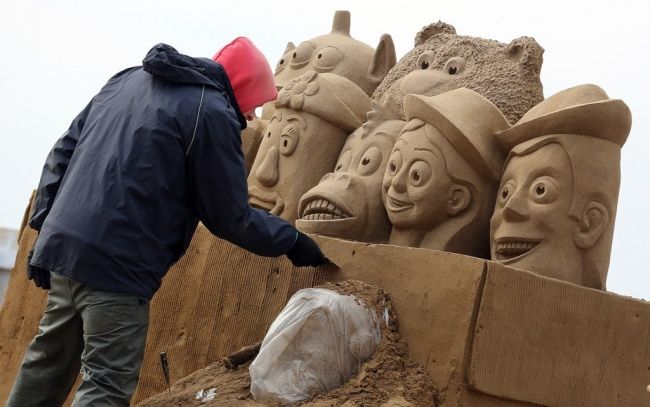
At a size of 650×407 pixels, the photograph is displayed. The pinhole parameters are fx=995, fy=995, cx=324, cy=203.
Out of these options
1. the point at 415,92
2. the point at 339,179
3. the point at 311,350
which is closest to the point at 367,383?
the point at 311,350

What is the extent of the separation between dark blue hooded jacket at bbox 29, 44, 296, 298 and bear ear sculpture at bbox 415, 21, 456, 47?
237 centimetres

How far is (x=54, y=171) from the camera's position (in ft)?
11.0

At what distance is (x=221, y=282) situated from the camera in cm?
423

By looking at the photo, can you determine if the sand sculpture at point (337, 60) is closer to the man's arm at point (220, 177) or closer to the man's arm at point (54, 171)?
the man's arm at point (54, 171)

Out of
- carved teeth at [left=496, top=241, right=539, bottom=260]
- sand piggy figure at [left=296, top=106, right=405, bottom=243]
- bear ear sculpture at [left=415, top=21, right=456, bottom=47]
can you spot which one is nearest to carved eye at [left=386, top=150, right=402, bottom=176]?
sand piggy figure at [left=296, top=106, right=405, bottom=243]

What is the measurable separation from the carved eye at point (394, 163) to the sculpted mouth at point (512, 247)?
549 mm

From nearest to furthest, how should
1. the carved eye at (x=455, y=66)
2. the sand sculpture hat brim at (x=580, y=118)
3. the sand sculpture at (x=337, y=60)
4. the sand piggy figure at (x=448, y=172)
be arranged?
the sand sculpture hat brim at (x=580, y=118) < the sand piggy figure at (x=448, y=172) < the carved eye at (x=455, y=66) < the sand sculpture at (x=337, y=60)

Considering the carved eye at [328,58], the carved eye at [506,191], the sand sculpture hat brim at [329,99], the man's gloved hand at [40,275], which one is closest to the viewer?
the man's gloved hand at [40,275]

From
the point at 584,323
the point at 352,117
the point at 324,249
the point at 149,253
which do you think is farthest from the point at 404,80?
the point at 149,253

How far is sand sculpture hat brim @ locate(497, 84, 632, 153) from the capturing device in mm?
3859

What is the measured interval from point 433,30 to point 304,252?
2233 millimetres

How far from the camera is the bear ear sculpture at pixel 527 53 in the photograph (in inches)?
187

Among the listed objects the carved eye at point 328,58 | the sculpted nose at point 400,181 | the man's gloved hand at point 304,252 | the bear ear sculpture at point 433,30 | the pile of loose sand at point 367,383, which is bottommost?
the pile of loose sand at point 367,383

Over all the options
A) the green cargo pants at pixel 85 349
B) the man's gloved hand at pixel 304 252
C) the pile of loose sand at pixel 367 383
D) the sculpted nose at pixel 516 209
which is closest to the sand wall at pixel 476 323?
the pile of loose sand at pixel 367 383
